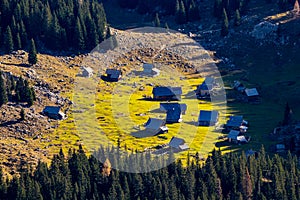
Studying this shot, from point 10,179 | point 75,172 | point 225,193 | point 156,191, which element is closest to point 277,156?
point 225,193

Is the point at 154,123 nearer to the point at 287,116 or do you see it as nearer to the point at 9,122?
the point at 287,116

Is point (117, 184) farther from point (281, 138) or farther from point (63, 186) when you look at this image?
point (281, 138)

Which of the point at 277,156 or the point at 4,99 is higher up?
the point at 4,99

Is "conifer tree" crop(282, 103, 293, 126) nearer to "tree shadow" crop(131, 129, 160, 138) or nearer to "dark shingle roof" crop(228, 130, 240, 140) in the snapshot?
"dark shingle roof" crop(228, 130, 240, 140)

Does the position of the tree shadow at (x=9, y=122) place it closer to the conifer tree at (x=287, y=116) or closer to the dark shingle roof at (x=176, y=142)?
the dark shingle roof at (x=176, y=142)

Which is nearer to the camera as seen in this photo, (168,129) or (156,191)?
(156,191)

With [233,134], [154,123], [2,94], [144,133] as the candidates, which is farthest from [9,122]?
[233,134]

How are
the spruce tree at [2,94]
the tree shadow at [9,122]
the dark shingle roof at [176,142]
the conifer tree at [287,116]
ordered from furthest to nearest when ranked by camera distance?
the conifer tree at [287,116], the spruce tree at [2,94], the tree shadow at [9,122], the dark shingle roof at [176,142]

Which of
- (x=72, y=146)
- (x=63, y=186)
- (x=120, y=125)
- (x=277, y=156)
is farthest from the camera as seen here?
(x=120, y=125)

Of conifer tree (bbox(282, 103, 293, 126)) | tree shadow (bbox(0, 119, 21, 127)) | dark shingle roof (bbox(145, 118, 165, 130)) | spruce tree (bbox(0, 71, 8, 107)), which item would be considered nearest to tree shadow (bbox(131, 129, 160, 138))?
dark shingle roof (bbox(145, 118, 165, 130))

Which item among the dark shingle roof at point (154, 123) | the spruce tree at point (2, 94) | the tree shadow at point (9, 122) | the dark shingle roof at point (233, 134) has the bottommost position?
the dark shingle roof at point (233, 134)

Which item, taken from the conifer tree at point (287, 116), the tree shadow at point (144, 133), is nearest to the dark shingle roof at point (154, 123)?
the tree shadow at point (144, 133)
